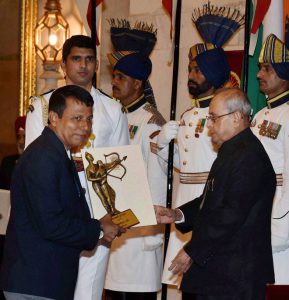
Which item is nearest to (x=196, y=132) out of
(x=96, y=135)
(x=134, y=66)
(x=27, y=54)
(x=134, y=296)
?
(x=96, y=135)

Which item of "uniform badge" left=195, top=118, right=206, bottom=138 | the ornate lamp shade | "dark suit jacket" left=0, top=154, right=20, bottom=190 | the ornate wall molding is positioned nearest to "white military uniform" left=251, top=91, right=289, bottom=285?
"uniform badge" left=195, top=118, right=206, bottom=138

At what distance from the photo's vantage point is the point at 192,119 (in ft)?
18.9

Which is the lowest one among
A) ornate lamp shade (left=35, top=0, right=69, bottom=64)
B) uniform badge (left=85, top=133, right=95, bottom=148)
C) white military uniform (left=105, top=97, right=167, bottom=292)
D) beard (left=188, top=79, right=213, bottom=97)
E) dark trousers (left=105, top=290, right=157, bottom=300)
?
dark trousers (left=105, top=290, right=157, bottom=300)

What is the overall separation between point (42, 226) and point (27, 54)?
446 cm

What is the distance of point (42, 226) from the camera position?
13.2 feet

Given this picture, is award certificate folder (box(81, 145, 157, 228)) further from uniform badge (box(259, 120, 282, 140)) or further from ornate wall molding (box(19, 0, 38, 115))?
ornate wall molding (box(19, 0, 38, 115))

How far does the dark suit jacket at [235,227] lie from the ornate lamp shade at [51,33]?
3705mm

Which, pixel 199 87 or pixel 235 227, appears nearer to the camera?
pixel 235 227

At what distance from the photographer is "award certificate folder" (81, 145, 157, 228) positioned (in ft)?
15.2

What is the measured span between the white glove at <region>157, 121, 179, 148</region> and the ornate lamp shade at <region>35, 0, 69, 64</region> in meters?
2.34

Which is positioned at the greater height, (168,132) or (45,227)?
(168,132)

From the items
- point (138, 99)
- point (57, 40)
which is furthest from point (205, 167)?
point (57, 40)

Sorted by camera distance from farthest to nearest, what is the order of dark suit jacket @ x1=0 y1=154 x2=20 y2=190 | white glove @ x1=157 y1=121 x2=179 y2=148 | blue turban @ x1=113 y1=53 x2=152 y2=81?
dark suit jacket @ x1=0 y1=154 x2=20 y2=190 < blue turban @ x1=113 y1=53 x2=152 y2=81 < white glove @ x1=157 y1=121 x2=179 y2=148

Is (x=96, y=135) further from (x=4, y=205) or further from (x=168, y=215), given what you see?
(x=4, y=205)
